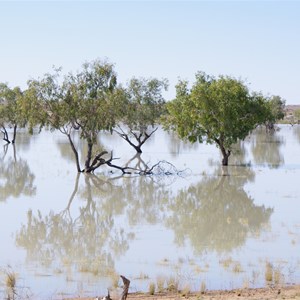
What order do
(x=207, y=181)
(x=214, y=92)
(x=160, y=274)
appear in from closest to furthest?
(x=160, y=274) < (x=207, y=181) < (x=214, y=92)

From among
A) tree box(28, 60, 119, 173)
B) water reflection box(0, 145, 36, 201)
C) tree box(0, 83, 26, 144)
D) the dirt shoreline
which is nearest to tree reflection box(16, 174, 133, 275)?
the dirt shoreline

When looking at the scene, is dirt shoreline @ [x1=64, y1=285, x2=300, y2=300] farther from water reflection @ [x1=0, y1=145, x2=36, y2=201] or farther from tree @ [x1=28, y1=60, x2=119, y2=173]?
tree @ [x1=28, y1=60, x2=119, y2=173]

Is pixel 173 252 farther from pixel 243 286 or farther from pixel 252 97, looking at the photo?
pixel 252 97

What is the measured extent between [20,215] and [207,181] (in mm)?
13783

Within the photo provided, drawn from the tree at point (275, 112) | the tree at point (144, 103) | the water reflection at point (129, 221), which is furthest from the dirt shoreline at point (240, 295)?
the tree at point (275, 112)

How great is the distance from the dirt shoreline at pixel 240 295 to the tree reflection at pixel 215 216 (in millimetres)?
4254

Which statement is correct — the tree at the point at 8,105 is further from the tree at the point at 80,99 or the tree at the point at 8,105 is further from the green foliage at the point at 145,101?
the tree at the point at 80,99

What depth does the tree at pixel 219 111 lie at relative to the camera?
41.0 m

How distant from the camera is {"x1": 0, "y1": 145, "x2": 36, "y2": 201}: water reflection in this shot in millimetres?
27766

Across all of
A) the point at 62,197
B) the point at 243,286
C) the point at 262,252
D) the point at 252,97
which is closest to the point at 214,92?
the point at 252,97

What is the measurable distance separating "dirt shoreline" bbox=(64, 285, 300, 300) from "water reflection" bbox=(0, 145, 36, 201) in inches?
603

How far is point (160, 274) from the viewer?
13.3 m

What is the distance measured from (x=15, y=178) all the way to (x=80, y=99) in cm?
625

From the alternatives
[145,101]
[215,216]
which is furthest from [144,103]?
[215,216]
